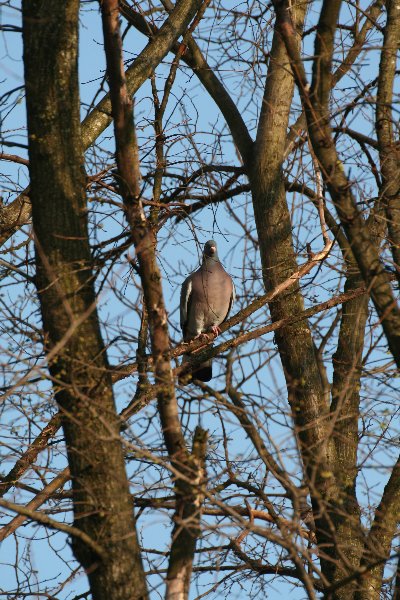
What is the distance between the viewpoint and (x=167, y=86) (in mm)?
6074

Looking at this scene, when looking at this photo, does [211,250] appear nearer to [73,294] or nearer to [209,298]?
[209,298]

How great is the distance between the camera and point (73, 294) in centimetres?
385

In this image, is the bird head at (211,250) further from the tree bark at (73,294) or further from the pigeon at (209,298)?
the tree bark at (73,294)

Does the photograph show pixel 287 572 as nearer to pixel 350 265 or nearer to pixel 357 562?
pixel 357 562

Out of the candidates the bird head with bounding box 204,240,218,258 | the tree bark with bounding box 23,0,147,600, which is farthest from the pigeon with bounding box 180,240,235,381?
the tree bark with bounding box 23,0,147,600

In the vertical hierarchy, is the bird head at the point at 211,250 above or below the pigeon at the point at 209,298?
above

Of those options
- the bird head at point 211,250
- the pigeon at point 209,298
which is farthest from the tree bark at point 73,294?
the pigeon at point 209,298

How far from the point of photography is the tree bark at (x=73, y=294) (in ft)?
11.7

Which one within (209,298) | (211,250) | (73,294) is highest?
(211,250)

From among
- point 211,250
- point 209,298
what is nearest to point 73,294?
point 211,250

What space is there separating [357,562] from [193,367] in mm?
1539

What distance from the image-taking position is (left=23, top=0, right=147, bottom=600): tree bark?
3.57 meters

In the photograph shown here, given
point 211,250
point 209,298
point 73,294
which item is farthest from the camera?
point 209,298

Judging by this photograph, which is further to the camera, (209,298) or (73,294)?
(209,298)
